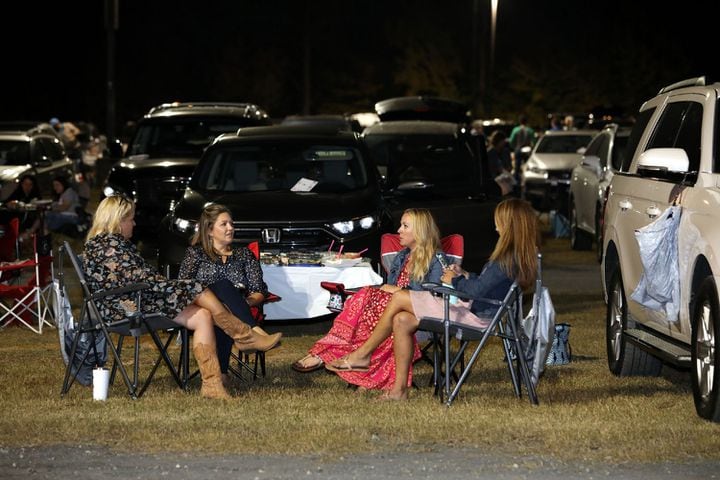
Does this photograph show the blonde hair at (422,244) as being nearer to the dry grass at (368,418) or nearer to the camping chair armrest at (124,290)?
the dry grass at (368,418)

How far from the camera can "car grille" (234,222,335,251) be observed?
477 inches

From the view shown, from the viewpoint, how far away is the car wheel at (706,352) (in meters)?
7.54

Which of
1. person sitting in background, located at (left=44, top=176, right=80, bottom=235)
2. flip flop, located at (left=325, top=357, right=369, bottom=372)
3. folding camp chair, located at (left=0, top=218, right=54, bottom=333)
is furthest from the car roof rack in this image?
person sitting in background, located at (left=44, top=176, right=80, bottom=235)

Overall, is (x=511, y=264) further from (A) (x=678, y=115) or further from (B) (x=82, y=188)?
(B) (x=82, y=188)

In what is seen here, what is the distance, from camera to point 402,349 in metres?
8.93

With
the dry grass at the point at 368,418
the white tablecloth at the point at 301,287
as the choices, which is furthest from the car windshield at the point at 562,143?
the dry grass at the point at 368,418

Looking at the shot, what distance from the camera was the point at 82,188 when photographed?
22766mm

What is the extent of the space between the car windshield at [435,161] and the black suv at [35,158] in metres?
7.97

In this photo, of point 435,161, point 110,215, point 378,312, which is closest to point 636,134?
point 378,312

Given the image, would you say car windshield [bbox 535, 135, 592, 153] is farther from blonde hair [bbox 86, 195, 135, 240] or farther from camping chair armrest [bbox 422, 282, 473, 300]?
camping chair armrest [bbox 422, 282, 473, 300]

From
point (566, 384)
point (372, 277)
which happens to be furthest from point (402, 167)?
point (566, 384)

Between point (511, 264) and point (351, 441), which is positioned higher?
point (511, 264)

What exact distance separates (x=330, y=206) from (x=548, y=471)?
592cm

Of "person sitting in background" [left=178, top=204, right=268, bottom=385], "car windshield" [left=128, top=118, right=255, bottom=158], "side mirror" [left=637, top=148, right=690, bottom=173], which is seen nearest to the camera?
"side mirror" [left=637, top=148, right=690, bottom=173]
